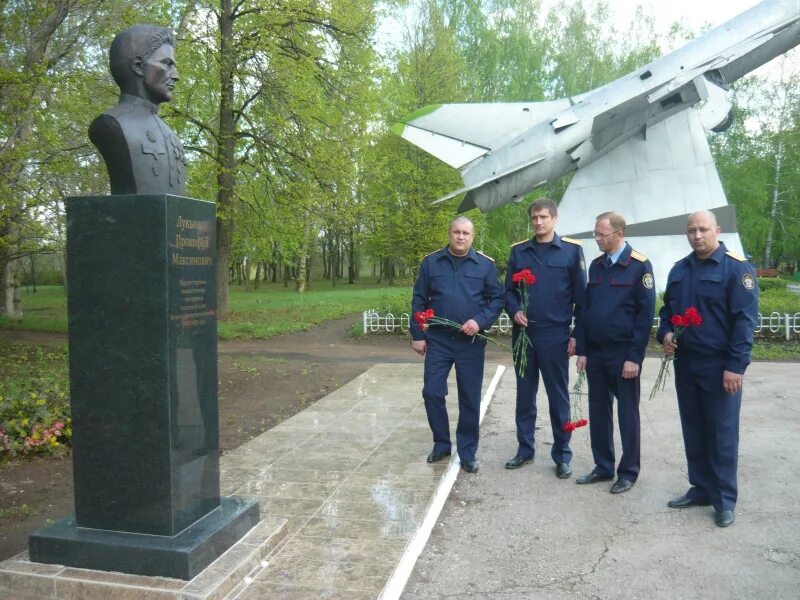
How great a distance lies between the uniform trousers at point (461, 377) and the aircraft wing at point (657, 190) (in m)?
9.64

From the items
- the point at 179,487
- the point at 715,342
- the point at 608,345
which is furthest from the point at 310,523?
the point at 715,342

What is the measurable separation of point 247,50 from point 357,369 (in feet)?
27.5

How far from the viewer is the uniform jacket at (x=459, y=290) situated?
457cm

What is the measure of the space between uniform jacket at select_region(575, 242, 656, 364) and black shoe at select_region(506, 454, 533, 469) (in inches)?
43.3

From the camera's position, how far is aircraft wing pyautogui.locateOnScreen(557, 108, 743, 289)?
13.3 metres

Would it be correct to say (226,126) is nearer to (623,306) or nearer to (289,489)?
(289,489)

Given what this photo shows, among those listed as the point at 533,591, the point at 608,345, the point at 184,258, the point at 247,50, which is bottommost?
the point at 533,591

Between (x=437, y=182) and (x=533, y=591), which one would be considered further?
(x=437, y=182)

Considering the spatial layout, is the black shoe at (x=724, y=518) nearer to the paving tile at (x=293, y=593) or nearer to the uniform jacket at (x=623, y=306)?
the uniform jacket at (x=623, y=306)

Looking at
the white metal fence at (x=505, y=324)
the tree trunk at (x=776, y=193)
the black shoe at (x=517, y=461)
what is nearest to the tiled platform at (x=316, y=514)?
the black shoe at (x=517, y=461)

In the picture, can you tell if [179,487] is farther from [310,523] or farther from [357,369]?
[357,369]

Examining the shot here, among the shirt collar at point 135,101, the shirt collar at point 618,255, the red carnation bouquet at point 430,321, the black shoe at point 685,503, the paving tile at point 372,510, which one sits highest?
the shirt collar at point 135,101

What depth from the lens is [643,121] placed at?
13.1m

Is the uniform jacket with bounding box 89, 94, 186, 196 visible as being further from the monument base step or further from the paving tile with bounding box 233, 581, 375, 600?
the paving tile with bounding box 233, 581, 375, 600
